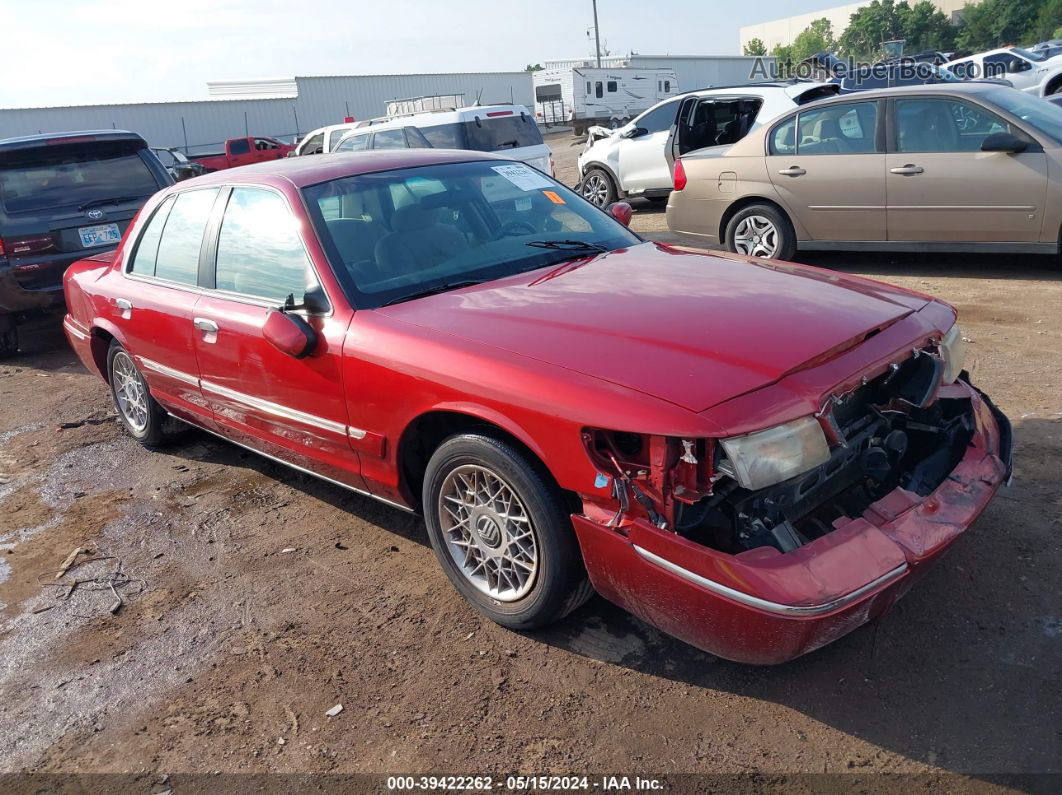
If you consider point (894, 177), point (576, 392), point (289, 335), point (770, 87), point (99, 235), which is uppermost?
point (770, 87)

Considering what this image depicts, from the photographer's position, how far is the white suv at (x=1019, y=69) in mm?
18406

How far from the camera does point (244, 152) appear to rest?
28.0 meters

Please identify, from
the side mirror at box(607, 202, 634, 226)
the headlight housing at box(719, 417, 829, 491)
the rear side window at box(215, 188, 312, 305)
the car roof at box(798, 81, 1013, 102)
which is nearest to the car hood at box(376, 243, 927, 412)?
the headlight housing at box(719, 417, 829, 491)

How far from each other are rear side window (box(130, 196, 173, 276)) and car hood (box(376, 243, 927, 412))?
207cm

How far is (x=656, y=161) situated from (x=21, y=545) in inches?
369

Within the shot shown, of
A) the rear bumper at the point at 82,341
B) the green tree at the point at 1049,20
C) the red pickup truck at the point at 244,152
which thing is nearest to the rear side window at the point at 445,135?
the rear bumper at the point at 82,341

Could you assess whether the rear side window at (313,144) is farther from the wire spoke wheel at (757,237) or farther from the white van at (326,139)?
the wire spoke wheel at (757,237)

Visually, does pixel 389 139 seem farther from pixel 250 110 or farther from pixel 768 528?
pixel 250 110

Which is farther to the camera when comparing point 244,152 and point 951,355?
point 244,152

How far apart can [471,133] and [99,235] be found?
5.44 meters

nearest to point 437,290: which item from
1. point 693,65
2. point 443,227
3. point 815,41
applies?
point 443,227

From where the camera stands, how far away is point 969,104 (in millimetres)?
7180

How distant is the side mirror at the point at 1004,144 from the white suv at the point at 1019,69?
13.2 m

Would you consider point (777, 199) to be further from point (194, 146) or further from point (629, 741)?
point (194, 146)
